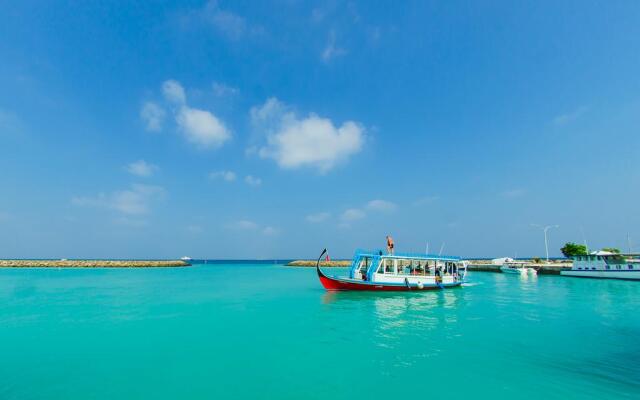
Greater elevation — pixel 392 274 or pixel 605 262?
pixel 605 262

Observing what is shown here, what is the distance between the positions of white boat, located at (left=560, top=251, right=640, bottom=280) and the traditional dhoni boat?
3219 centimetres

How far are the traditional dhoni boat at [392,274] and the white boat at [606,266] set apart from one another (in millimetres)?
32190

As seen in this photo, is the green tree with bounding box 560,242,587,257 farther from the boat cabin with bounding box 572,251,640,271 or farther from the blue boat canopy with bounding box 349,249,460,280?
the blue boat canopy with bounding box 349,249,460,280

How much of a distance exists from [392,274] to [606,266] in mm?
42866

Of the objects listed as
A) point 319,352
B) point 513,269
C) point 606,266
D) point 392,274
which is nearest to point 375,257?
point 392,274

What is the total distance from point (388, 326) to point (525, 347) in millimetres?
6774

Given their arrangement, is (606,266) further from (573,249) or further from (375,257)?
(375,257)

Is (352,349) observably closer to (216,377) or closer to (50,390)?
(216,377)

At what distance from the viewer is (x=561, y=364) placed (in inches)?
474

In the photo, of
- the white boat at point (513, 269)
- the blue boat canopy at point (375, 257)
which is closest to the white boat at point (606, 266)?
the white boat at point (513, 269)

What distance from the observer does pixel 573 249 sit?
266 feet

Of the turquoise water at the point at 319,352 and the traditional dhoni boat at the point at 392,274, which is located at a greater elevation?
the traditional dhoni boat at the point at 392,274

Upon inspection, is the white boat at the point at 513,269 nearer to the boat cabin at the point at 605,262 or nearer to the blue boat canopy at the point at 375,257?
the boat cabin at the point at 605,262

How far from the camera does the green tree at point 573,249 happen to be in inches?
3100
